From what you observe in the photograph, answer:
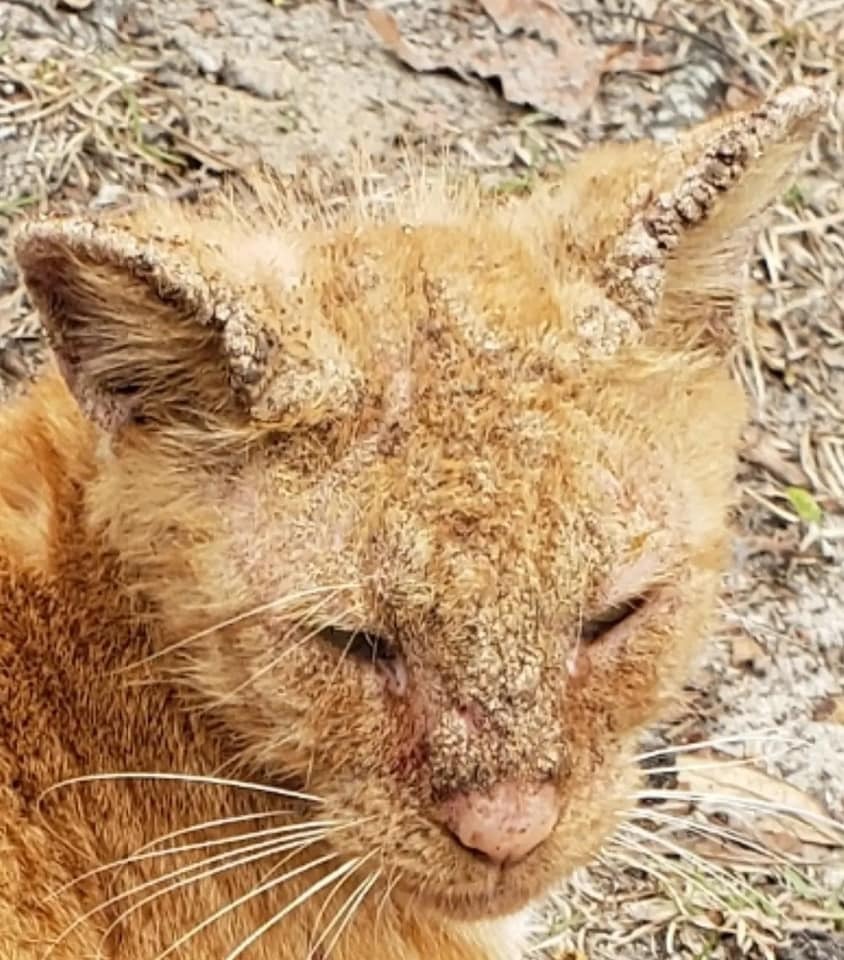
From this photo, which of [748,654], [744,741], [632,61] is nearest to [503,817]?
[744,741]

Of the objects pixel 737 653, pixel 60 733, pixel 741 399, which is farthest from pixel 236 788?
pixel 737 653

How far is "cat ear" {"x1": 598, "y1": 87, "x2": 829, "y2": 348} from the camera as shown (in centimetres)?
282

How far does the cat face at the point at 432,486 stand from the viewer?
8.73 ft

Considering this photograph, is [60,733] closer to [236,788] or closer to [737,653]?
[236,788]

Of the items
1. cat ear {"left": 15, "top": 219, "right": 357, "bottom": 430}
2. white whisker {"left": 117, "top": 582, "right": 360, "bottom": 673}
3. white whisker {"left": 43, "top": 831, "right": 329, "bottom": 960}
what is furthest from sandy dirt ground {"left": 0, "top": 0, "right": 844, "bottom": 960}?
cat ear {"left": 15, "top": 219, "right": 357, "bottom": 430}

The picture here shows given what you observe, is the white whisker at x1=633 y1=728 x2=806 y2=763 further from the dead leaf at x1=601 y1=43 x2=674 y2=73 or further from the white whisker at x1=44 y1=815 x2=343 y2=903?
the dead leaf at x1=601 y1=43 x2=674 y2=73

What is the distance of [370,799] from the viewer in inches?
110

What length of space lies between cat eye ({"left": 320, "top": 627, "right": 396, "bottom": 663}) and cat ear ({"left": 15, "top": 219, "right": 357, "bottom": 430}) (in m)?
0.28

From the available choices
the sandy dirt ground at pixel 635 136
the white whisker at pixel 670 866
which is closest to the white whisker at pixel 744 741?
the sandy dirt ground at pixel 635 136

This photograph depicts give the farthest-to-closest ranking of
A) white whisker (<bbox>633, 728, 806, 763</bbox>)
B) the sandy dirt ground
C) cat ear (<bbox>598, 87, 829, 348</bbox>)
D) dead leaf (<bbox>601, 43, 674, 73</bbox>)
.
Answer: dead leaf (<bbox>601, 43, 674, 73</bbox>) → the sandy dirt ground → white whisker (<bbox>633, 728, 806, 763</bbox>) → cat ear (<bbox>598, 87, 829, 348</bbox>)

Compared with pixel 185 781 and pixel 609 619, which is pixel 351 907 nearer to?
pixel 185 781

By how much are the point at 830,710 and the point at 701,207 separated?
75.1 inches

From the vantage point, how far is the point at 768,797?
13.9 ft

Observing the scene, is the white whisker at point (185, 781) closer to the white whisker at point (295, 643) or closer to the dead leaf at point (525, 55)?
the white whisker at point (295, 643)
